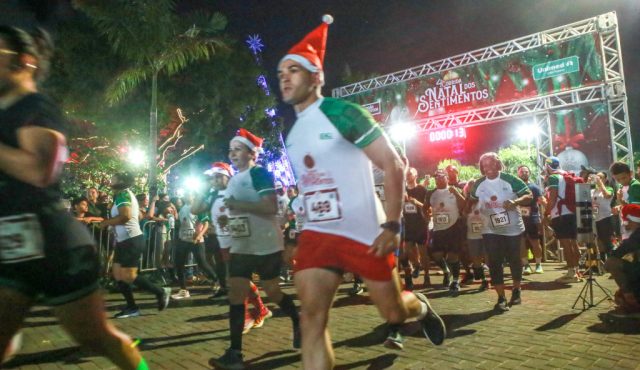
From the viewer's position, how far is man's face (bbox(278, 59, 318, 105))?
2922 millimetres

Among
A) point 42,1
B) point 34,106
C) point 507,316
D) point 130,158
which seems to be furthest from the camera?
point 130,158

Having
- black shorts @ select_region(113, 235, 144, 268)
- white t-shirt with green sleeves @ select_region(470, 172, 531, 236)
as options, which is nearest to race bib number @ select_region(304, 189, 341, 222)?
white t-shirt with green sleeves @ select_region(470, 172, 531, 236)

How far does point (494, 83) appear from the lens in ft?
82.4

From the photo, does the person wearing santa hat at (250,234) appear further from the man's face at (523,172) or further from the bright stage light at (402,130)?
the bright stage light at (402,130)

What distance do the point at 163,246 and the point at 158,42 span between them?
7.44 metres

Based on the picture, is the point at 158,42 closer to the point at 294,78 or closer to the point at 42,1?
the point at 42,1

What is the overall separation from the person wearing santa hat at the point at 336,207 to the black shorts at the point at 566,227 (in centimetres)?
746

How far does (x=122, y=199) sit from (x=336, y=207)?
4.83 m

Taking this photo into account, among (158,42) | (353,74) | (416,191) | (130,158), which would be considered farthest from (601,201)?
(353,74)

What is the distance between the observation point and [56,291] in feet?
6.81

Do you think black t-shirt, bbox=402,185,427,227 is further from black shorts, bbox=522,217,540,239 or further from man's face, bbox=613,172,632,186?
man's face, bbox=613,172,632,186

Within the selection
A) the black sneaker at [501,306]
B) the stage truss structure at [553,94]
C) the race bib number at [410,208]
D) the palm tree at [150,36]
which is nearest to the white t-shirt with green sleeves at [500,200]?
the black sneaker at [501,306]

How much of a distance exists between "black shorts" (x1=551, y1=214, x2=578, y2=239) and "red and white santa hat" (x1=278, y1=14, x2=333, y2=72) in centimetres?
774

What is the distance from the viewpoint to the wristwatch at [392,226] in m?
2.54
